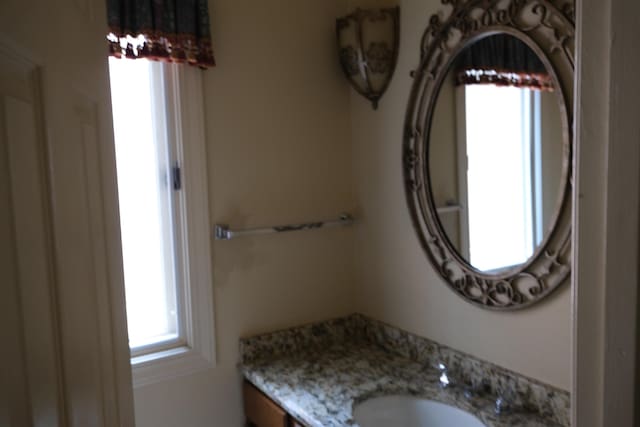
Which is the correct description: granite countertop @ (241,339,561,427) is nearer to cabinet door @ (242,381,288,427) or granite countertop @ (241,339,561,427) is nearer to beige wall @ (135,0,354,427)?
cabinet door @ (242,381,288,427)

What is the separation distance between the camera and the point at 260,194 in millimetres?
1818

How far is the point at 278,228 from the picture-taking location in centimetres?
181

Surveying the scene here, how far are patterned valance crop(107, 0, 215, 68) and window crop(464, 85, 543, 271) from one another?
88 centimetres

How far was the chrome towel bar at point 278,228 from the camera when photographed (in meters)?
1.71

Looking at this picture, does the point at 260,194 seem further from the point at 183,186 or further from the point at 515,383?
the point at 515,383

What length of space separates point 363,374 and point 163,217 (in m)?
0.87

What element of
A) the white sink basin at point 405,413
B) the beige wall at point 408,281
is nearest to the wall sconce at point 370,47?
the beige wall at point 408,281

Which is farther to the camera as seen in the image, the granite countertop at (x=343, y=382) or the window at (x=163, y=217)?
the window at (x=163, y=217)

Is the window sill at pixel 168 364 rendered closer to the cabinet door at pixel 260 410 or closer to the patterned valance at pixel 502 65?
the cabinet door at pixel 260 410

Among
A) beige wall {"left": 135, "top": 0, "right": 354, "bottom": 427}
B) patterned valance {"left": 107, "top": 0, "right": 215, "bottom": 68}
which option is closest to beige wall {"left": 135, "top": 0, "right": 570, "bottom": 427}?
beige wall {"left": 135, "top": 0, "right": 354, "bottom": 427}

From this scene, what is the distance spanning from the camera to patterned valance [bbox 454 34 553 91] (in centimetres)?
129

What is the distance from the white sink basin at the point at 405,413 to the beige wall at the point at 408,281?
21 cm

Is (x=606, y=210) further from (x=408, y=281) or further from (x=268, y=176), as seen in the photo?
(x=268, y=176)

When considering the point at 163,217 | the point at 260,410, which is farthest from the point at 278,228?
the point at 260,410
